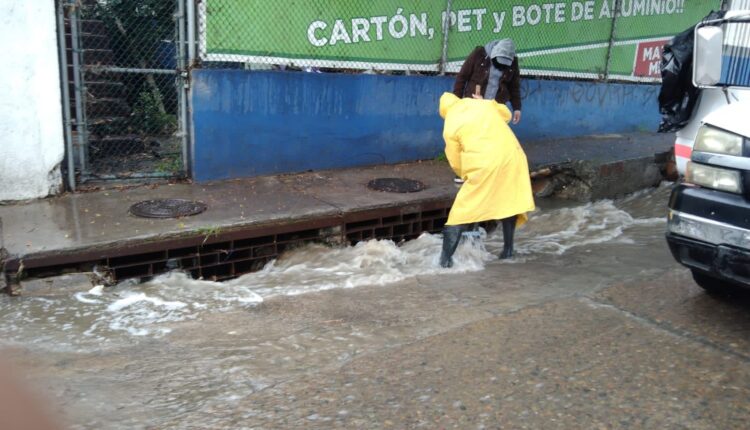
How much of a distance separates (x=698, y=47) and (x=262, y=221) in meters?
3.59

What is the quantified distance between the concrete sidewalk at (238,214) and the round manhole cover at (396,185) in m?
0.10

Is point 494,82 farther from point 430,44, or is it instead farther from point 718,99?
point 718,99

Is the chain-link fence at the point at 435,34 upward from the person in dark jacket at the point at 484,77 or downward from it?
upward

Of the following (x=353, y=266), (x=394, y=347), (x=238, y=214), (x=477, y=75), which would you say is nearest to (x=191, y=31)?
(x=238, y=214)

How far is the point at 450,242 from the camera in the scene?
5.53m

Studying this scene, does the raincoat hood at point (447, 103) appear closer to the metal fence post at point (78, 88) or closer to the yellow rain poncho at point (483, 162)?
the yellow rain poncho at point (483, 162)

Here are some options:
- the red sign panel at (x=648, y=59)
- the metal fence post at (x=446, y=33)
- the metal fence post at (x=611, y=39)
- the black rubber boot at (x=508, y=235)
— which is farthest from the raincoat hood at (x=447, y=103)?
the red sign panel at (x=648, y=59)

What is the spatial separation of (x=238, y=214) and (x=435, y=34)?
12.3 ft

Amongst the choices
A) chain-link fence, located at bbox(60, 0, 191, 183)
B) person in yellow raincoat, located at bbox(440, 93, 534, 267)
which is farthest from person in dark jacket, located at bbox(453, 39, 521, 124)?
chain-link fence, located at bbox(60, 0, 191, 183)

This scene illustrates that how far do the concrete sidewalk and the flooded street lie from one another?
30cm

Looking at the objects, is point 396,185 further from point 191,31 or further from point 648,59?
point 648,59

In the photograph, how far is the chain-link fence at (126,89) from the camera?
20.5 ft

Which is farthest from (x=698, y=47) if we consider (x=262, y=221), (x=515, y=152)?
(x=262, y=221)

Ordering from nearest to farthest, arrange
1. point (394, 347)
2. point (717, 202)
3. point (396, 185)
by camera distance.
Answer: point (717, 202) → point (394, 347) → point (396, 185)
